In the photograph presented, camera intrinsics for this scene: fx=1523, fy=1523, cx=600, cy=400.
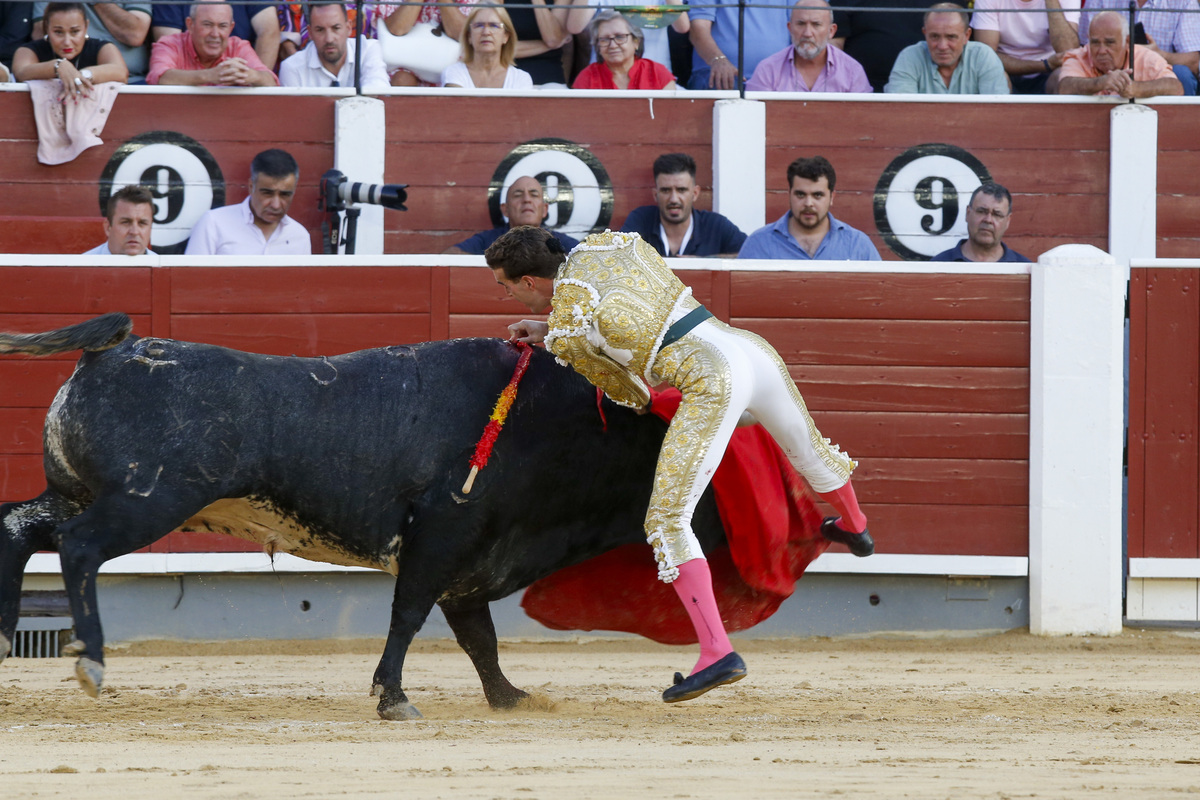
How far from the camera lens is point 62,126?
7.45 m

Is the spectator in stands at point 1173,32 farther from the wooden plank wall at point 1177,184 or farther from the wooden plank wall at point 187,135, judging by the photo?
the wooden plank wall at point 187,135

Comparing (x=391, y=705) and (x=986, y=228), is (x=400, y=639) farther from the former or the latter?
(x=986, y=228)

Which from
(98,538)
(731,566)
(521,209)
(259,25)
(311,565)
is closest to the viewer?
(98,538)

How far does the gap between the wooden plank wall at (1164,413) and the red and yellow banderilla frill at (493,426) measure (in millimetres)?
3713

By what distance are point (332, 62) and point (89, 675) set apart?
458 cm

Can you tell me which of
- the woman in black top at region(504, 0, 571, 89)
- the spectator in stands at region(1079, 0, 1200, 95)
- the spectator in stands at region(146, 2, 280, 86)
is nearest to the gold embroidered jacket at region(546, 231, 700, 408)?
the spectator in stands at region(146, 2, 280, 86)

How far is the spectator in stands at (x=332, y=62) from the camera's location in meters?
7.68

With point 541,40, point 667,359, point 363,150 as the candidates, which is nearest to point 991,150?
point 541,40

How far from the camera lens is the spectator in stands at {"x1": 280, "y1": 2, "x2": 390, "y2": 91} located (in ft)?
25.2

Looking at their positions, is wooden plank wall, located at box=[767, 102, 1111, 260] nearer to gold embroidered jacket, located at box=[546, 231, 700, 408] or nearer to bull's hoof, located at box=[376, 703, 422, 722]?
gold embroidered jacket, located at box=[546, 231, 700, 408]

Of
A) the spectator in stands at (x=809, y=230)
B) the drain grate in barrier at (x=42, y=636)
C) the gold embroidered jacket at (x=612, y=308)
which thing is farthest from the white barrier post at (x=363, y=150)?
the gold embroidered jacket at (x=612, y=308)

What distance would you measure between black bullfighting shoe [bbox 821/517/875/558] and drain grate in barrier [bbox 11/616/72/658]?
11.9 ft

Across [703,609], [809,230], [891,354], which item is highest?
[809,230]

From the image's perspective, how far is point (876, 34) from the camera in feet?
27.0
